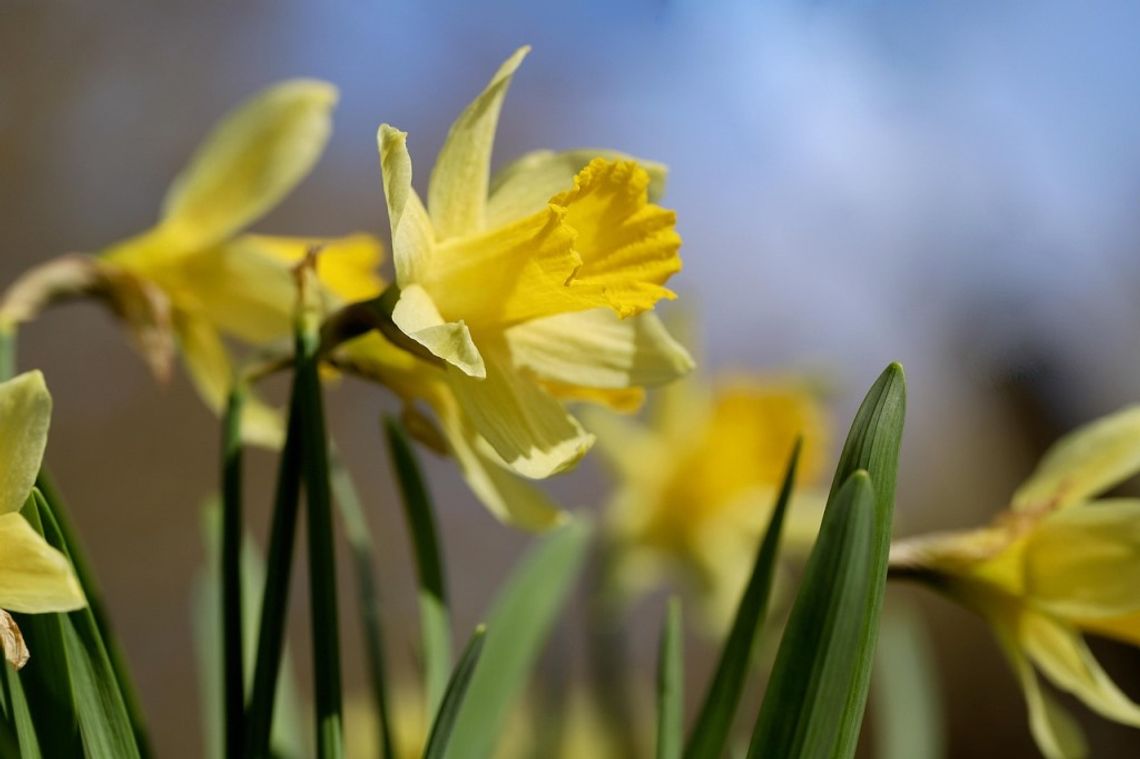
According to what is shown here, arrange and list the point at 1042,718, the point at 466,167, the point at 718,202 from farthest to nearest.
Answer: the point at 718,202
the point at 1042,718
the point at 466,167

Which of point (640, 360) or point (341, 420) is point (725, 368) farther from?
point (640, 360)

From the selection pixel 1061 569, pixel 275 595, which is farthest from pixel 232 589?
pixel 1061 569

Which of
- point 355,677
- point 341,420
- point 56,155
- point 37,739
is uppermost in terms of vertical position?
point 56,155

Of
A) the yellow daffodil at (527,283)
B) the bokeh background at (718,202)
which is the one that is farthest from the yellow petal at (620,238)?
the bokeh background at (718,202)

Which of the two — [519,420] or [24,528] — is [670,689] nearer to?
[519,420]

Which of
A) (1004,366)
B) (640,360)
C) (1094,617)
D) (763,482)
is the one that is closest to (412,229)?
(640,360)

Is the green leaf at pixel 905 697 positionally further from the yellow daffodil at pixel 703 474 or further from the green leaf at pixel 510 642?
the green leaf at pixel 510 642

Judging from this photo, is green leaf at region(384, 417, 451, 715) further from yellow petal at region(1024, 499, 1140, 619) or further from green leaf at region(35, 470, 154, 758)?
yellow petal at region(1024, 499, 1140, 619)
